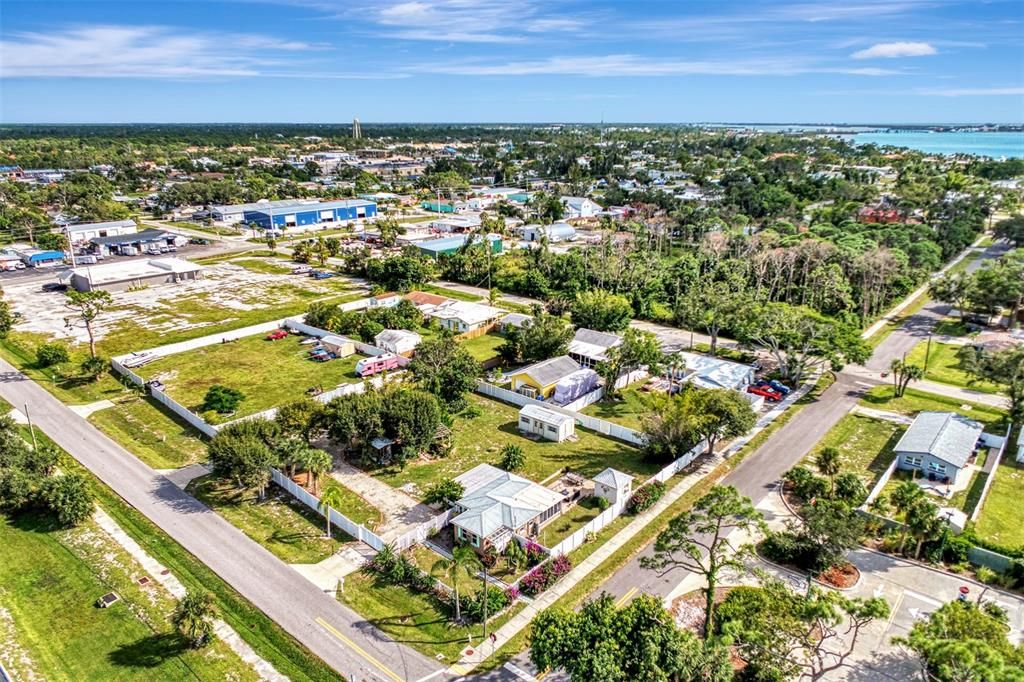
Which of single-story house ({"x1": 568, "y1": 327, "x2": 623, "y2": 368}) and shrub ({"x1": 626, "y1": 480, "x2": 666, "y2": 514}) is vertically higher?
single-story house ({"x1": 568, "y1": 327, "x2": 623, "y2": 368})

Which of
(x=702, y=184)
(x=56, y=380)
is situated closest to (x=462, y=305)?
(x=56, y=380)

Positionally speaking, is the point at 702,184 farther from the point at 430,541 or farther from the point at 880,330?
the point at 430,541

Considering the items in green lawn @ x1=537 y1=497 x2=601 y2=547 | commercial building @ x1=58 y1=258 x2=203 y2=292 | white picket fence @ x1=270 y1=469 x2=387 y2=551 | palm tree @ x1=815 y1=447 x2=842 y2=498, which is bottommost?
green lawn @ x1=537 y1=497 x2=601 y2=547

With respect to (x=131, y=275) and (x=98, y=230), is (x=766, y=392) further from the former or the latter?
(x=98, y=230)

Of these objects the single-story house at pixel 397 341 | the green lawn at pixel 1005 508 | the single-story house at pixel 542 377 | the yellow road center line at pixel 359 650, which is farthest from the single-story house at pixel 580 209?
the yellow road center line at pixel 359 650

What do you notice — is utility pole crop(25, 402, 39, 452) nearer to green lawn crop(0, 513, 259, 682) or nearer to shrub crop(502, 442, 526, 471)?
green lawn crop(0, 513, 259, 682)

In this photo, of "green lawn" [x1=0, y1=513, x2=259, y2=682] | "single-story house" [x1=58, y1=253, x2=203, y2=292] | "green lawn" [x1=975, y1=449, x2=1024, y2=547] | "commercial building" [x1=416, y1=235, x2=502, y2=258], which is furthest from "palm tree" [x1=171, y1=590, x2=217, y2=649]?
"commercial building" [x1=416, y1=235, x2=502, y2=258]
